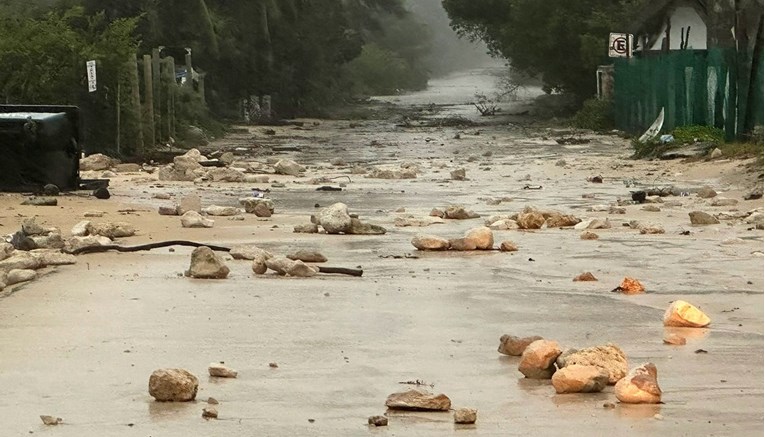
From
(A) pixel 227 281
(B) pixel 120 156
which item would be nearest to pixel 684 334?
(A) pixel 227 281

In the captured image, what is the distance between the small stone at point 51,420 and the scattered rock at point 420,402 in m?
1.32

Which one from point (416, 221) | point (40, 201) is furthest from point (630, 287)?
point (40, 201)

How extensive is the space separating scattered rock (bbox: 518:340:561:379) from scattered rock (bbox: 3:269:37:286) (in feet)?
13.4

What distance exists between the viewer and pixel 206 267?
10.6 metres

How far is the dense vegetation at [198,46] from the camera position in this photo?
79.5ft

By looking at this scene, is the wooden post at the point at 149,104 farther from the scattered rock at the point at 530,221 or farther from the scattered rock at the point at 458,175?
the scattered rock at the point at 530,221

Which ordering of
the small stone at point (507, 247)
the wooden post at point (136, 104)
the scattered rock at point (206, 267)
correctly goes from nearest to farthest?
the scattered rock at point (206, 267)
the small stone at point (507, 247)
the wooden post at point (136, 104)

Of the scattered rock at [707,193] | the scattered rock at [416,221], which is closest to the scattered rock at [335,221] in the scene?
the scattered rock at [416,221]

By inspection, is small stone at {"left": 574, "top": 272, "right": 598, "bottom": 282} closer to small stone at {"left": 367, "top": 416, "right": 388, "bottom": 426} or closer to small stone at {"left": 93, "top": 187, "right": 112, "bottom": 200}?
small stone at {"left": 367, "top": 416, "right": 388, "bottom": 426}

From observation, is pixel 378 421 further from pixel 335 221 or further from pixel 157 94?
pixel 157 94

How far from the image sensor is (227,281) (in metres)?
10.5

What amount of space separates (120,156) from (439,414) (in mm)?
18972

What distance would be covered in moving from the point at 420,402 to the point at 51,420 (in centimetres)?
147

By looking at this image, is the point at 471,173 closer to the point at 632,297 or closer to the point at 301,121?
the point at 632,297
